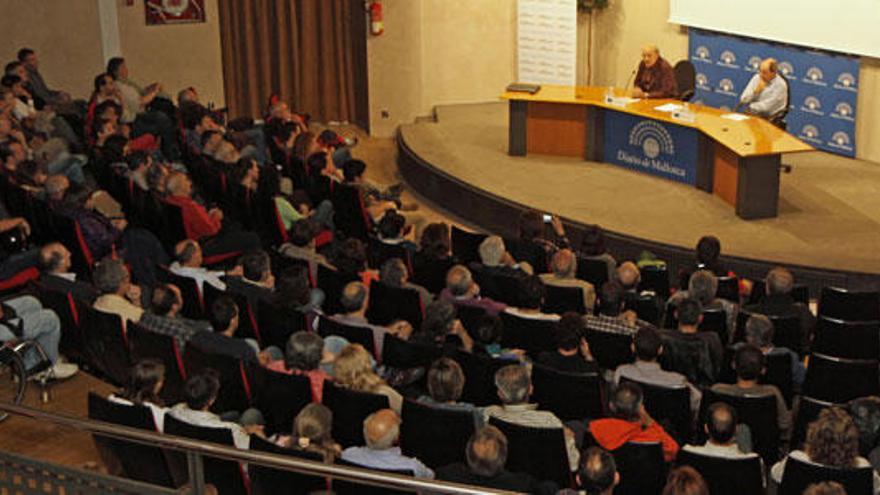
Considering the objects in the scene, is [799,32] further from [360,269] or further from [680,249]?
[360,269]

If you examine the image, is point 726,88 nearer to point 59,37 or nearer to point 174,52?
point 174,52

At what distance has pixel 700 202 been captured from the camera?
11.3 meters

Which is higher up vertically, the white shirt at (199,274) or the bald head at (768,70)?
the bald head at (768,70)

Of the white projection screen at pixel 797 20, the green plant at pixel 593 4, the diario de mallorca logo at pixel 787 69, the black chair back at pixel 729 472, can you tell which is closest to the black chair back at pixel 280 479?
the black chair back at pixel 729 472

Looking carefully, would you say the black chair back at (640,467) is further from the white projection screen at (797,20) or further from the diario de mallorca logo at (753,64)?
the diario de mallorca logo at (753,64)

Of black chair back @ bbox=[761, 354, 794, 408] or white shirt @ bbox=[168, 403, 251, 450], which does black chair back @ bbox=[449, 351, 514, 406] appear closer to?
white shirt @ bbox=[168, 403, 251, 450]

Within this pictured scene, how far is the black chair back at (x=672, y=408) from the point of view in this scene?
599 cm

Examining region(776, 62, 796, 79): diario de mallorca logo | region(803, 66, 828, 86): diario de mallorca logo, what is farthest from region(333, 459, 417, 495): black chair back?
region(776, 62, 796, 79): diario de mallorca logo

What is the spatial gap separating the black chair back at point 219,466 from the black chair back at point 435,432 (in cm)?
79

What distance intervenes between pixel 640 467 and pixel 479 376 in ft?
4.13

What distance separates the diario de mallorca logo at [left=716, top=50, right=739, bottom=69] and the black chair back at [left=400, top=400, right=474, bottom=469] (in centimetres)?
941

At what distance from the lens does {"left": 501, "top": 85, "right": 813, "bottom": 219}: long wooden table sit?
35.0 feet

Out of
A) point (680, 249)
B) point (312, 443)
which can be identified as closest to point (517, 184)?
point (680, 249)

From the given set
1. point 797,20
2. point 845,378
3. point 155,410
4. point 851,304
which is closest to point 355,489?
point 155,410
